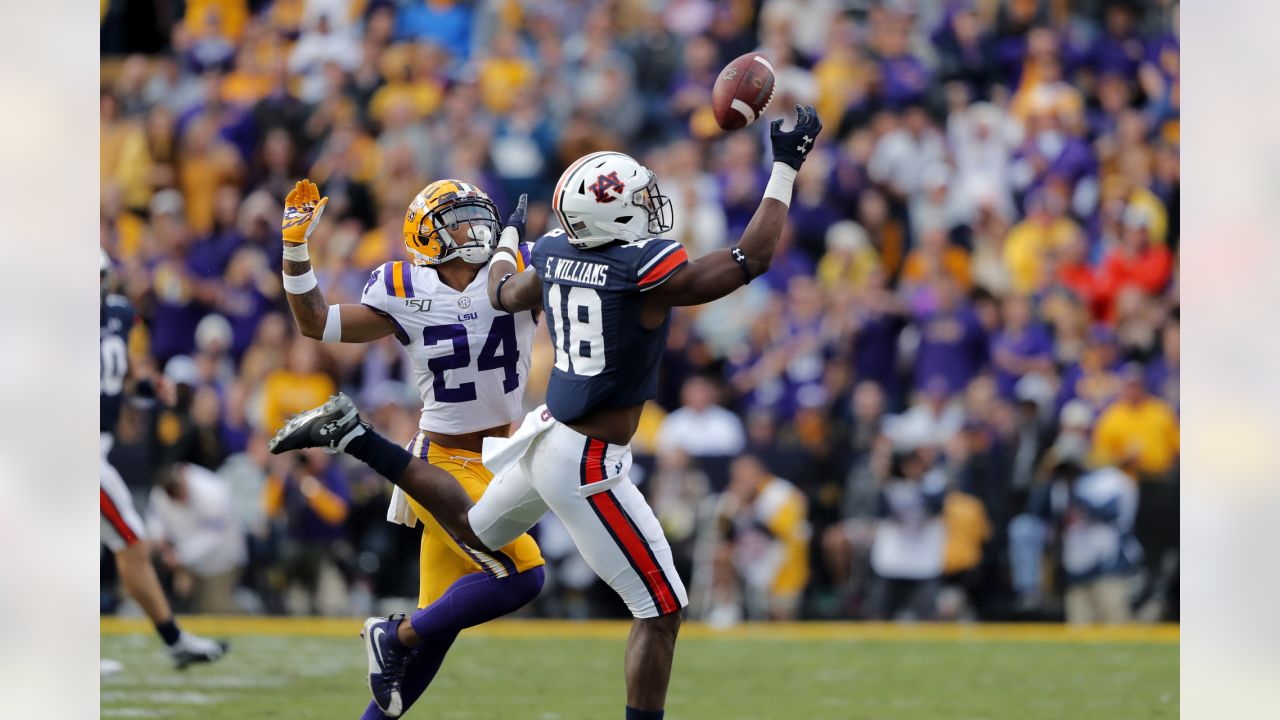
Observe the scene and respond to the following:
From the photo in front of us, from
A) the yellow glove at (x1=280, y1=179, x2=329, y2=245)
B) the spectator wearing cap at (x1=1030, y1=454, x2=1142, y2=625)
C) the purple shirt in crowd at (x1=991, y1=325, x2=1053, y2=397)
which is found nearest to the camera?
the yellow glove at (x1=280, y1=179, x2=329, y2=245)

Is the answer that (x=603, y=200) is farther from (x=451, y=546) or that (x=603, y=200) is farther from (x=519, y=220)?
(x=451, y=546)

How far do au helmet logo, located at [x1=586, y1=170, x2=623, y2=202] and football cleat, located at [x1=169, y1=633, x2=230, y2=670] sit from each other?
3.59m

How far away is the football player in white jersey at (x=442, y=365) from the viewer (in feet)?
18.0

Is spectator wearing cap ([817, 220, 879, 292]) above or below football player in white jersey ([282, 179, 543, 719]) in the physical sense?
above

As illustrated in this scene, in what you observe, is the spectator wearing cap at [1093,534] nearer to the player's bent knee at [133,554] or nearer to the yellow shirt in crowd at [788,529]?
the yellow shirt in crowd at [788,529]

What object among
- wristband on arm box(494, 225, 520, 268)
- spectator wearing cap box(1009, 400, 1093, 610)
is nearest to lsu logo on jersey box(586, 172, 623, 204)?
wristband on arm box(494, 225, 520, 268)

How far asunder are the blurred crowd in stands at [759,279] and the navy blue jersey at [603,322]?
12.1 ft

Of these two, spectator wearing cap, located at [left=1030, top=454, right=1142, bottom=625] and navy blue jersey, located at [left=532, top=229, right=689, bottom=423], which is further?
spectator wearing cap, located at [left=1030, top=454, right=1142, bottom=625]

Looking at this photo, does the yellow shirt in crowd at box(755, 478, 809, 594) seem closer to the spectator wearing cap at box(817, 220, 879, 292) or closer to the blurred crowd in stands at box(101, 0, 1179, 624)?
the blurred crowd in stands at box(101, 0, 1179, 624)

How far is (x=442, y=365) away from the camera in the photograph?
567 cm

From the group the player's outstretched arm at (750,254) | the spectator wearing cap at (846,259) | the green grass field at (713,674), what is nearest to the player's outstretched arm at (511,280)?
the player's outstretched arm at (750,254)

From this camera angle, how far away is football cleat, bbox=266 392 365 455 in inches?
209
